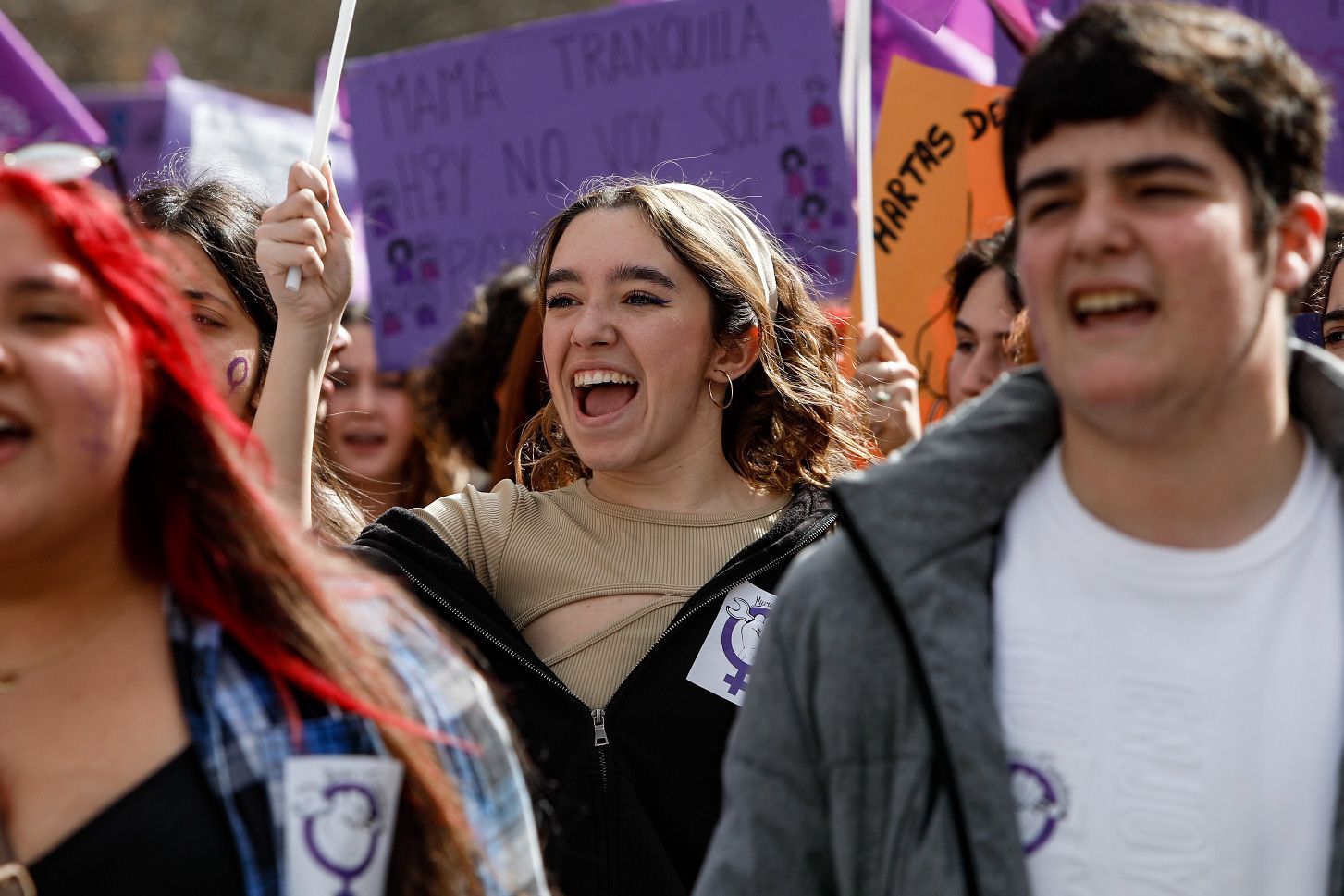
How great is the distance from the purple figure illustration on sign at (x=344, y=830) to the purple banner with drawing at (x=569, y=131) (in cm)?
301

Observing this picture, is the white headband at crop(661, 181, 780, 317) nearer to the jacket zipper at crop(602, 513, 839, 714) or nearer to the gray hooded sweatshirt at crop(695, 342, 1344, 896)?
the jacket zipper at crop(602, 513, 839, 714)

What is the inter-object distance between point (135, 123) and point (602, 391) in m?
5.07

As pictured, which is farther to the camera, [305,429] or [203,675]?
[305,429]

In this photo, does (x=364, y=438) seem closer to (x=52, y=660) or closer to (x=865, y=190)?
(x=865, y=190)

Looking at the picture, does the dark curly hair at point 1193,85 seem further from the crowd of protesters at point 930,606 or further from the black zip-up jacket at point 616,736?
the black zip-up jacket at point 616,736

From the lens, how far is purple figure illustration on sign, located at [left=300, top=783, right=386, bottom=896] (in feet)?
5.69

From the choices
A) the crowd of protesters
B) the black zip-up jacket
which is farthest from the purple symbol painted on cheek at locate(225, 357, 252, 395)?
the crowd of protesters

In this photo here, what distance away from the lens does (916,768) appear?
6.00 feet

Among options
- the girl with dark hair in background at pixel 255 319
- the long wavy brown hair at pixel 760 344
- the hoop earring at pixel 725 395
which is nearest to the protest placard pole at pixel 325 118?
the girl with dark hair in background at pixel 255 319

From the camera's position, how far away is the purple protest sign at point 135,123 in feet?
24.8

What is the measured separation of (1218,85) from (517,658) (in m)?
1.43

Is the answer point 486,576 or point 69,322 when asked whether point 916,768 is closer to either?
point 69,322

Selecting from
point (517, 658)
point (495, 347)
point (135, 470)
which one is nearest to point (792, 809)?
point (135, 470)

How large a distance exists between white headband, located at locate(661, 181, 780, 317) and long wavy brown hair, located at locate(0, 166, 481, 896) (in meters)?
1.55
